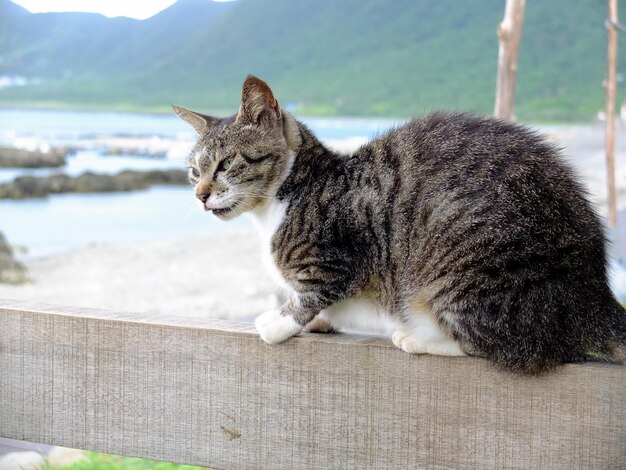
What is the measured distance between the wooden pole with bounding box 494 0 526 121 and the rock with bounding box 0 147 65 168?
6564mm

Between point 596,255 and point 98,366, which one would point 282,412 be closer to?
point 98,366

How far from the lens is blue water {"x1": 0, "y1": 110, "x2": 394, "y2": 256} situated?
28.2 feet

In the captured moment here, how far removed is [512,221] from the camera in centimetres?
114

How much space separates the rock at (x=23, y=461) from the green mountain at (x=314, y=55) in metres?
6.05

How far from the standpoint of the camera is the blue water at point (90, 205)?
860 cm

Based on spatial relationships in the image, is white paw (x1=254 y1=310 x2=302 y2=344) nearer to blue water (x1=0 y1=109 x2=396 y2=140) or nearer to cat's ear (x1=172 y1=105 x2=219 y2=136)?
cat's ear (x1=172 y1=105 x2=219 y2=136)

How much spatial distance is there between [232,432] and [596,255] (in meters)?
0.61

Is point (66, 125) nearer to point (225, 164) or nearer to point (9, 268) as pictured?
point (9, 268)

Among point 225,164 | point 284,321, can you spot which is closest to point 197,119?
point 225,164

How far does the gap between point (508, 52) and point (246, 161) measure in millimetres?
2817

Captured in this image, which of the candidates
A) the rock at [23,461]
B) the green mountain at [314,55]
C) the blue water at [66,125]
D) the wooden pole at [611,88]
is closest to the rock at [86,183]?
the blue water at [66,125]

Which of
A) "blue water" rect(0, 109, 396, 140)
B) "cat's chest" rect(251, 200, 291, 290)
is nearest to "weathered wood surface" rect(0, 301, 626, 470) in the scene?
"cat's chest" rect(251, 200, 291, 290)

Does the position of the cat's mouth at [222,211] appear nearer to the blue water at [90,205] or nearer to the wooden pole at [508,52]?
the wooden pole at [508,52]

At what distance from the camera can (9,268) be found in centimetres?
766
